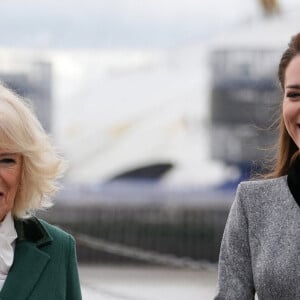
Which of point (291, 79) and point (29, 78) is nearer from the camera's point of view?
point (291, 79)

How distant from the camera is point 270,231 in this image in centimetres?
144

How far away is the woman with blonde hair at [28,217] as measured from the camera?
55.5 inches

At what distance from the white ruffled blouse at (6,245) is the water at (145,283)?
67cm

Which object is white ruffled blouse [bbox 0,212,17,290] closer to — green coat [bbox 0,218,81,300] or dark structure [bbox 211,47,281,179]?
green coat [bbox 0,218,81,300]

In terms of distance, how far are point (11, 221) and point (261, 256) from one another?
31 centimetres

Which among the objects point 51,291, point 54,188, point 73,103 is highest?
point 54,188

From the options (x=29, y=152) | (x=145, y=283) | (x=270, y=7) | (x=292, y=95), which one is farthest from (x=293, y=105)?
(x=270, y=7)

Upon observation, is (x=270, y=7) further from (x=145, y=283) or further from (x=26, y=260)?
(x=26, y=260)

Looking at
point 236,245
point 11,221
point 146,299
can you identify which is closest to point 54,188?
point 11,221

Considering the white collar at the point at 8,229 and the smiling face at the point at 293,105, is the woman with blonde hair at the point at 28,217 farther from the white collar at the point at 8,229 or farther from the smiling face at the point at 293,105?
the smiling face at the point at 293,105

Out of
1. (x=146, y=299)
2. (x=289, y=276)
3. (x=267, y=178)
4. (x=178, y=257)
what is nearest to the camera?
(x=289, y=276)

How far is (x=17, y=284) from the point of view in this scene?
4.66ft

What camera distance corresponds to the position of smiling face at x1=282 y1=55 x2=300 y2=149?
4.67 feet

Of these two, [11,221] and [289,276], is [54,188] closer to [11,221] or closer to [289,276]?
[11,221]
